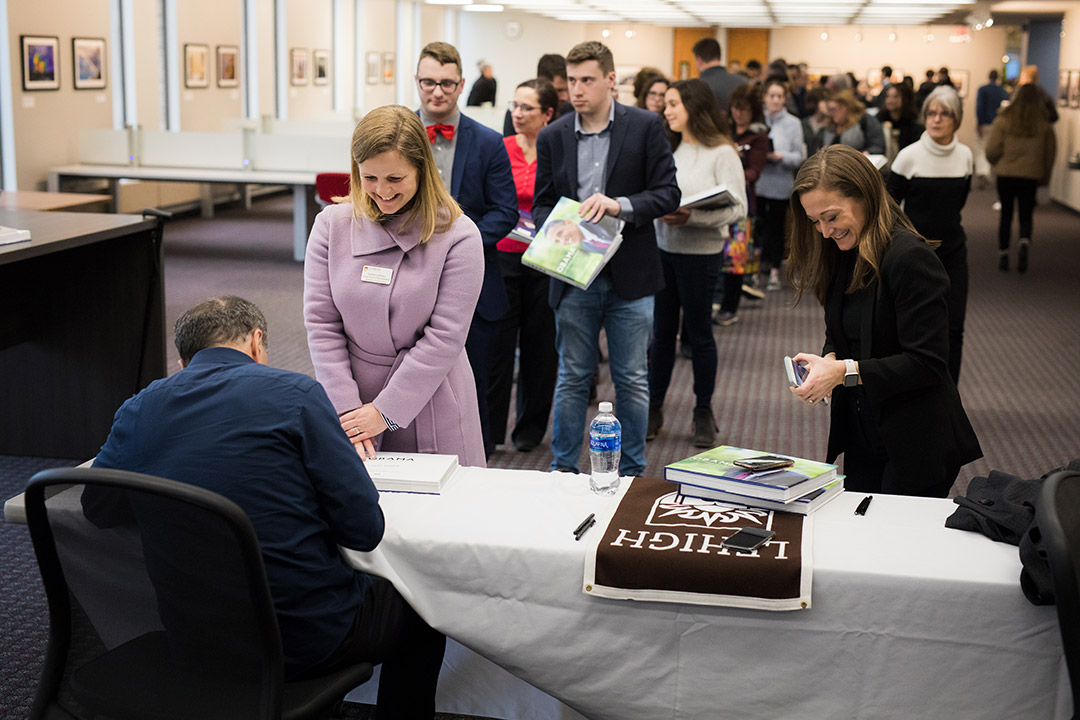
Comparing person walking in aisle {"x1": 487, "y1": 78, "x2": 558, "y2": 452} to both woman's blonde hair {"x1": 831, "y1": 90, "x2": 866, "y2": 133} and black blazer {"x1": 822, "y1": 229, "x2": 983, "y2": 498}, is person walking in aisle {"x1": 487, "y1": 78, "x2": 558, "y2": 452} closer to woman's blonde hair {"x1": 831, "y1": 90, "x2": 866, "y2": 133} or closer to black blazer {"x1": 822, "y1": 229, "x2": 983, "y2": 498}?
black blazer {"x1": 822, "y1": 229, "x2": 983, "y2": 498}

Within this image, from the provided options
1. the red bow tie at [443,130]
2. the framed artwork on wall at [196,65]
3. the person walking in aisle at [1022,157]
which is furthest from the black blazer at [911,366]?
the framed artwork on wall at [196,65]

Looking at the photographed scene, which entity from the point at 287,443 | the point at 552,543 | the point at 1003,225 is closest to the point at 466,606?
the point at 552,543

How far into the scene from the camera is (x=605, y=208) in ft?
11.7

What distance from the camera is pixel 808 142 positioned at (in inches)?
356

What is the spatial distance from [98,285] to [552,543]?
3.14 metres

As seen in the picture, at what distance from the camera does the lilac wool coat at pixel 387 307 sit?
8.64 feet

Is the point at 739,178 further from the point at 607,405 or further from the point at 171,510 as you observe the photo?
the point at 171,510

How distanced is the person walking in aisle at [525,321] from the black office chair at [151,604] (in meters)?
2.76

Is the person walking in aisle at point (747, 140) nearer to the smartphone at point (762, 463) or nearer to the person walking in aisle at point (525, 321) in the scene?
the person walking in aisle at point (525, 321)

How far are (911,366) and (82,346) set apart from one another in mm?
3501

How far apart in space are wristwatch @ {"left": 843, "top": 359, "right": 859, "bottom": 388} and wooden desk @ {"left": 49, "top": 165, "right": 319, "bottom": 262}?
25.1ft

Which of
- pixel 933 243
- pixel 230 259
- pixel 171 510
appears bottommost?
pixel 230 259

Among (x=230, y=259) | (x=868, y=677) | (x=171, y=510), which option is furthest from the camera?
(x=230, y=259)

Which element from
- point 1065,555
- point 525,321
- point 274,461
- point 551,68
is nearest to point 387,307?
point 274,461
